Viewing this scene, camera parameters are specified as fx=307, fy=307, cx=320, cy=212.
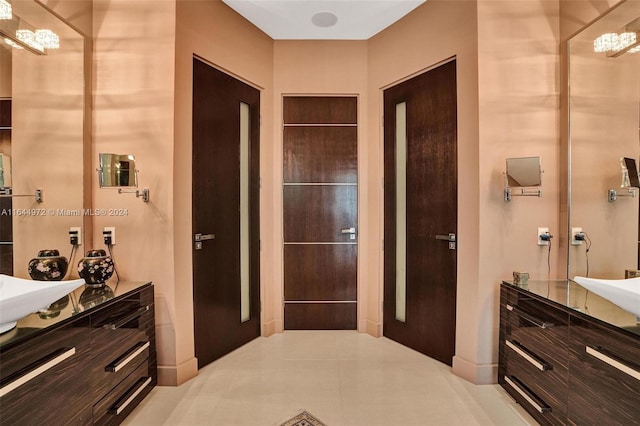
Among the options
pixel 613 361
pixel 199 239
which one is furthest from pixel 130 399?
pixel 613 361

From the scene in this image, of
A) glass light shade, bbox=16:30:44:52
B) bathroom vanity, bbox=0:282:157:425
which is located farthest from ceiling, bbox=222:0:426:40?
bathroom vanity, bbox=0:282:157:425

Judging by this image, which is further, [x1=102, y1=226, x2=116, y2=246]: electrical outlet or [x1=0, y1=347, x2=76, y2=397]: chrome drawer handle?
[x1=102, y1=226, x2=116, y2=246]: electrical outlet

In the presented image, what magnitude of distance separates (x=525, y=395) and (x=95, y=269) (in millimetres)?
2866

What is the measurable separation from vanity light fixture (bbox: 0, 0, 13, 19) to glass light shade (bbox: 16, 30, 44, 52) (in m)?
0.08

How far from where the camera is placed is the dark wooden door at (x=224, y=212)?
2.54 meters

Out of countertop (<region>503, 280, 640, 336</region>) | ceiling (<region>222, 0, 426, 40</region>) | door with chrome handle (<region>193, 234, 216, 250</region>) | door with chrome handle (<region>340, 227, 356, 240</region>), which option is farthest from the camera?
door with chrome handle (<region>340, 227, 356, 240</region>)

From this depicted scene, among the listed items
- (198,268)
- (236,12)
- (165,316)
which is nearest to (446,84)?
(236,12)

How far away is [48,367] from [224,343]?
1.51 m

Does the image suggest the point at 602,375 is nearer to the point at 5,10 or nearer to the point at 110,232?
the point at 110,232

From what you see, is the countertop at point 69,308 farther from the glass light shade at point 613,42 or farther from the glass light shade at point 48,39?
the glass light shade at point 613,42

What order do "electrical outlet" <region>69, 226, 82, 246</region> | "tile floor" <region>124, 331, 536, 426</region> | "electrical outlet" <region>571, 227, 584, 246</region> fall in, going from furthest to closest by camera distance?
"electrical outlet" <region>571, 227, 584, 246</region> → "electrical outlet" <region>69, 226, 82, 246</region> → "tile floor" <region>124, 331, 536, 426</region>

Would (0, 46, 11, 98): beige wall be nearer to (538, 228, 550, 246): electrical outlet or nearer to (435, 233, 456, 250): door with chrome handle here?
(435, 233, 456, 250): door with chrome handle

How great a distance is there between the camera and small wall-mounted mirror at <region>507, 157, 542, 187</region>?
83.7 inches

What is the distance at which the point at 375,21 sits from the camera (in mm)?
2938
